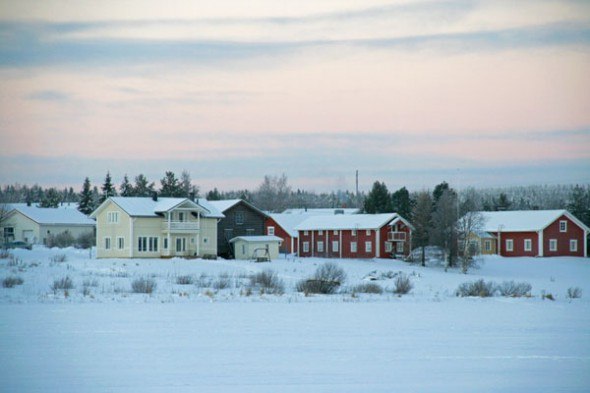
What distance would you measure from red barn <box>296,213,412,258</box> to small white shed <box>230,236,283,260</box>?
8.03 metres

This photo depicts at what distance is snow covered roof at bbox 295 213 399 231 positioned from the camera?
72.1 meters

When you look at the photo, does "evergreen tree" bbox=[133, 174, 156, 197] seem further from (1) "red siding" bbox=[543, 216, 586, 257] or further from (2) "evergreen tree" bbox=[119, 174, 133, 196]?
(1) "red siding" bbox=[543, 216, 586, 257]

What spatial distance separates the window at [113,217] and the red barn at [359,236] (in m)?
19.3

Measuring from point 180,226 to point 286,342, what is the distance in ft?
157

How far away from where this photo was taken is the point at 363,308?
2445 cm

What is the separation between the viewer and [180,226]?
6362 cm

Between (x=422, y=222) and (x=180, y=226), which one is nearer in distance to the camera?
(x=180, y=226)

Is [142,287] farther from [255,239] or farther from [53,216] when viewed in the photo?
[53,216]

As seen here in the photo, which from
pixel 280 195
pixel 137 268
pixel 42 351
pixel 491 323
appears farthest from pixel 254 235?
pixel 280 195

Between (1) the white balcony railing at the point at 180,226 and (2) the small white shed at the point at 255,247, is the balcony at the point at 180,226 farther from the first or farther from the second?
(2) the small white shed at the point at 255,247

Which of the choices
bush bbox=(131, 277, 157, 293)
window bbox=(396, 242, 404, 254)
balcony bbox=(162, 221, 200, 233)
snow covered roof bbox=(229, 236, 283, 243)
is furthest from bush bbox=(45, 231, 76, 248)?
bush bbox=(131, 277, 157, 293)

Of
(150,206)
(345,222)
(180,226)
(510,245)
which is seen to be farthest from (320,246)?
(150,206)

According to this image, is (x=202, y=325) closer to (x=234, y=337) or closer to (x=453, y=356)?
(x=234, y=337)

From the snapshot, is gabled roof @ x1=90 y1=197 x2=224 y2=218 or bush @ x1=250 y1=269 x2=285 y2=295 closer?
bush @ x1=250 y1=269 x2=285 y2=295
